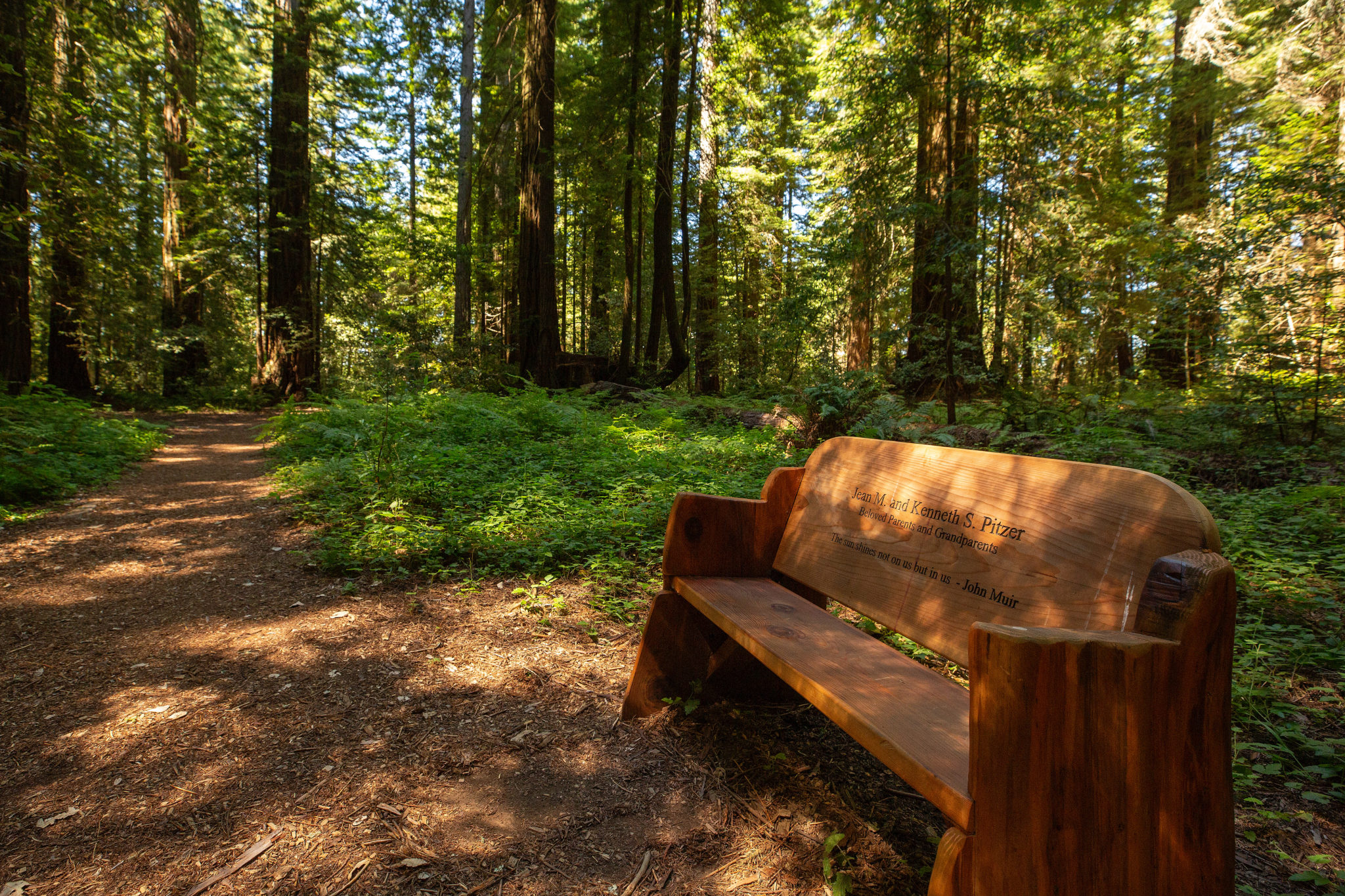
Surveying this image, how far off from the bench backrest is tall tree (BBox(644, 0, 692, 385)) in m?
10.2

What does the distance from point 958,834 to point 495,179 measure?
15.3m

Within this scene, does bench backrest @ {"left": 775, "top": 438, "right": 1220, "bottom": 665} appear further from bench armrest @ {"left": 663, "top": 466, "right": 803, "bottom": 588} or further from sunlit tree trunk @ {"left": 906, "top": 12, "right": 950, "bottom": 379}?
sunlit tree trunk @ {"left": 906, "top": 12, "right": 950, "bottom": 379}

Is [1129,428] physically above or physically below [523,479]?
above

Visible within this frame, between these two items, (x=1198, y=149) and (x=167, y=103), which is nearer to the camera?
(x=1198, y=149)

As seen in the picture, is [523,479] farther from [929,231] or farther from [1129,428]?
[1129,428]

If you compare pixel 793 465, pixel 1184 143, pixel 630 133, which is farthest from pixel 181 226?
pixel 1184 143

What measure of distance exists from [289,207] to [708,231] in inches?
357

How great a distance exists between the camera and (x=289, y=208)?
39.4 feet

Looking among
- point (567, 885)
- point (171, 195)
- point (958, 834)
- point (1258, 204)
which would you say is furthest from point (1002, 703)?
point (171, 195)

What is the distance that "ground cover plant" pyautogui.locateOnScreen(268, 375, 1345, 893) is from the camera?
7.41 ft

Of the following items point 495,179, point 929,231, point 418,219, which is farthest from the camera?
point 418,219

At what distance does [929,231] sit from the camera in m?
7.66

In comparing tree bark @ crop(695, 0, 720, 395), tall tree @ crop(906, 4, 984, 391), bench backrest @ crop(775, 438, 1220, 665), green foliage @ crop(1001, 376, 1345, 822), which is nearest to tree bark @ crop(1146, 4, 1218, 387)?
green foliage @ crop(1001, 376, 1345, 822)

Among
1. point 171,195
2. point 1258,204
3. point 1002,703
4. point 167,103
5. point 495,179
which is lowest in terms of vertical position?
point 1002,703
